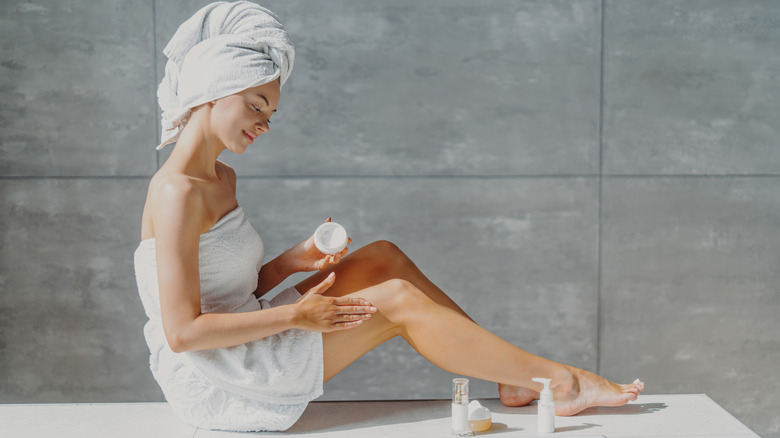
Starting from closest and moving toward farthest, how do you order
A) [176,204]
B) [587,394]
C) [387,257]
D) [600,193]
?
1. [176,204]
2. [587,394]
3. [387,257]
4. [600,193]

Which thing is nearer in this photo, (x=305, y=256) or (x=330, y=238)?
(x=330, y=238)

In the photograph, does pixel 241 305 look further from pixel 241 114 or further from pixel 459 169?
pixel 459 169

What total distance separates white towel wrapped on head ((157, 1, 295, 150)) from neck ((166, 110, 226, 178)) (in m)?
0.04

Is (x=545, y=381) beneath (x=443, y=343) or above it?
beneath

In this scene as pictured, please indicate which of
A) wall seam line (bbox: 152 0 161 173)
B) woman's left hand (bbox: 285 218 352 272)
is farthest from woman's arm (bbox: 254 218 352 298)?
wall seam line (bbox: 152 0 161 173)

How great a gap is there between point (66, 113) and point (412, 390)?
1.70 m

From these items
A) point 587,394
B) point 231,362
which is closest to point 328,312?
point 231,362

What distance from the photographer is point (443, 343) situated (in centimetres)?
196

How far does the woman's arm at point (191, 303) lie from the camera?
5.79 feet

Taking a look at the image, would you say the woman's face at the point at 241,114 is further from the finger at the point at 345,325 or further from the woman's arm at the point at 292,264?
the finger at the point at 345,325

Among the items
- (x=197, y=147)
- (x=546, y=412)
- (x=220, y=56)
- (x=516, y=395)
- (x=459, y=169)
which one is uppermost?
(x=220, y=56)

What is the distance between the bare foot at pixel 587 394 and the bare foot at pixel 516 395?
10 centimetres

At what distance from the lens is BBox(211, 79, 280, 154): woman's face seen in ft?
6.26

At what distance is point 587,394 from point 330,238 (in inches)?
31.5
